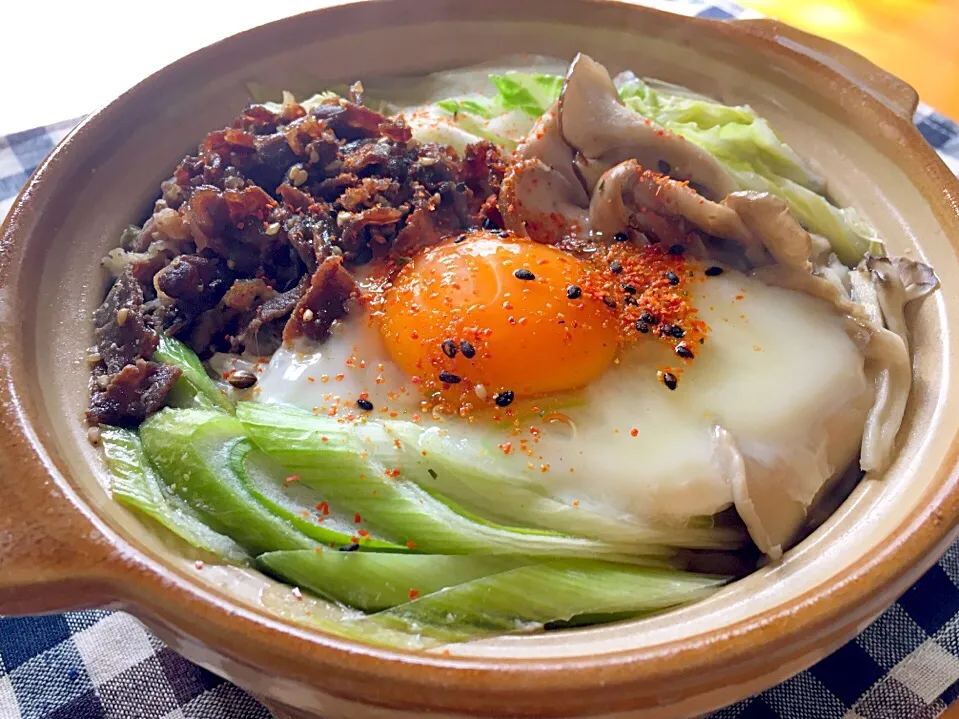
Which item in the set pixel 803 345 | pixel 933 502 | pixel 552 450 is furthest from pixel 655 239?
pixel 933 502

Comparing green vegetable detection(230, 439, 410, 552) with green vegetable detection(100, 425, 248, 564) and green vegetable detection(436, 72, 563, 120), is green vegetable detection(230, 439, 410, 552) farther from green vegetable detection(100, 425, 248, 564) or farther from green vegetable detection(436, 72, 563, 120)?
green vegetable detection(436, 72, 563, 120)

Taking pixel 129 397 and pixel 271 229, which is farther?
pixel 271 229

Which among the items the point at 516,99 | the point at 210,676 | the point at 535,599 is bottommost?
the point at 210,676

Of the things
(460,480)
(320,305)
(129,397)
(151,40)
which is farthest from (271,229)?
(151,40)

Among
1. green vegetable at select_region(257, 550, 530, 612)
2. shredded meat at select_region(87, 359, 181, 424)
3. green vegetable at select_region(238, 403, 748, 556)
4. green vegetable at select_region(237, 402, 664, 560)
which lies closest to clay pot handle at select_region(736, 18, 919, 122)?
green vegetable at select_region(238, 403, 748, 556)

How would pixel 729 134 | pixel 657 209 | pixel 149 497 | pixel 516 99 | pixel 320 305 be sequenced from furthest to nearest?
pixel 516 99 < pixel 729 134 < pixel 657 209 < pixel 320 305 < pixel 149 497

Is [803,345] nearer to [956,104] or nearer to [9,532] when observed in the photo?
[9,532]

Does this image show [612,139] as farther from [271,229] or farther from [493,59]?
[271,229]
